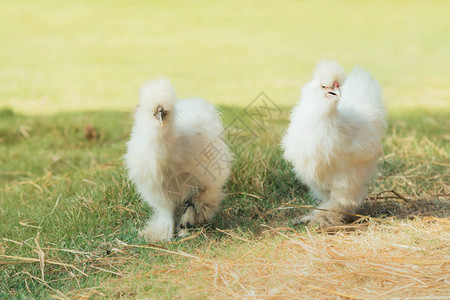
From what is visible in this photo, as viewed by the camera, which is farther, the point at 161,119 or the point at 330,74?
the point at 330,74

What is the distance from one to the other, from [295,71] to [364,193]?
29.4ft

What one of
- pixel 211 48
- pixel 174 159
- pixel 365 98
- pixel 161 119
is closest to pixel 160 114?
pixel 161 119

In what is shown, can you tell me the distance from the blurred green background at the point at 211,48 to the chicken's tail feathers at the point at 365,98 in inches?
184

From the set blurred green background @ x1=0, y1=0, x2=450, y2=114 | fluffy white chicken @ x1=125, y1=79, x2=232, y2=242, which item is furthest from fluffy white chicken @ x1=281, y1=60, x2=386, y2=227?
blurred green background @ x1=0, y1=0, x2=450, y2=114

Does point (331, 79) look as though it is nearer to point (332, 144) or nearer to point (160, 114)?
point (332, 144)

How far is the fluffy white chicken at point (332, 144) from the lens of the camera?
4.05 meters

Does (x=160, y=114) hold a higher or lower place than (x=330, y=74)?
lower

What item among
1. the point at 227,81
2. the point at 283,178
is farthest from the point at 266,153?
the point at 227,81

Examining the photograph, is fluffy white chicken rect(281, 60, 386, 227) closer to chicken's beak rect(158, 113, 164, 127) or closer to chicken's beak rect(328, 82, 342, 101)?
chicken's beak rect(328, 82, 342, 101)

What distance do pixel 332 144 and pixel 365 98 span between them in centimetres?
82

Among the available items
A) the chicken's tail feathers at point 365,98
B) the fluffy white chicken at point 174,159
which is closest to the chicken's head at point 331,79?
the chicken's tail feathers at point 365,98

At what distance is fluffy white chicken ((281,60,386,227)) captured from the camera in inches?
159

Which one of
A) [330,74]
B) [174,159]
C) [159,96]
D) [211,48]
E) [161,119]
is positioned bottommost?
[174,159]

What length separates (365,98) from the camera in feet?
15.4
